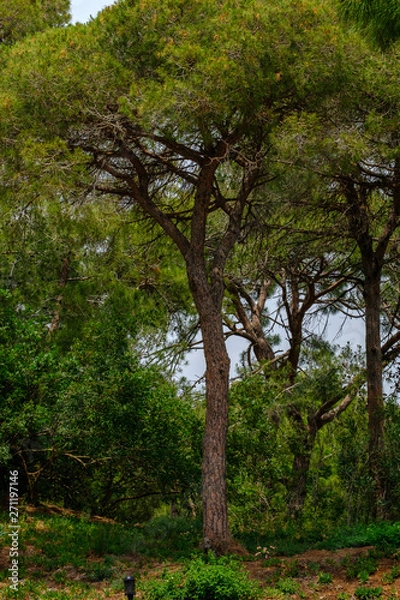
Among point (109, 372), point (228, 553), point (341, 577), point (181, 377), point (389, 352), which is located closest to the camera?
point (341, 577)

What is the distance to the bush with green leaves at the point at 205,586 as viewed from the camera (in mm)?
5875

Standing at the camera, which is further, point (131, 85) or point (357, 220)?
point (357, 220)

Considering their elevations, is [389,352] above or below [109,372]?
above

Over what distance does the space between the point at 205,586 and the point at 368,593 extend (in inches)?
60.4

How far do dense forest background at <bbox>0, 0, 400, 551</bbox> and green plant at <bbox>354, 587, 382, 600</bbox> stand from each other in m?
2.03

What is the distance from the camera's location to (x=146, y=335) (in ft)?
38.7

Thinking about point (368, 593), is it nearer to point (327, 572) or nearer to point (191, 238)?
point (327, 572)

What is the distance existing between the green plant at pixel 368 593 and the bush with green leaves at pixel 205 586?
93 cm

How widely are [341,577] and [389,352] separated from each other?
677 centimetres

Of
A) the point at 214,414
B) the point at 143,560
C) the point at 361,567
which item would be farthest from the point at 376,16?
the point at 143,560

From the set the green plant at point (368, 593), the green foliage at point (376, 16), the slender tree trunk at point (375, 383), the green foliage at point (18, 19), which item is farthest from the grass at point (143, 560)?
the green foliage at point (18, 19)

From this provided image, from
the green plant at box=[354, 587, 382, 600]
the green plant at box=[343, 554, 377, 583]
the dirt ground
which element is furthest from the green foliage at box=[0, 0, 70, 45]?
the green plant at box=[354, 587, 382, 600]

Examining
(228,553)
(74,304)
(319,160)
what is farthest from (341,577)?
(74,304)

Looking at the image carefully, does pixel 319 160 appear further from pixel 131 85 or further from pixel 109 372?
pixel 109 372
